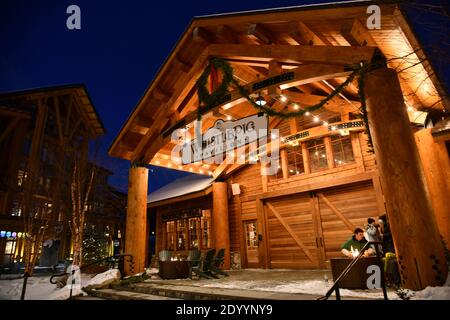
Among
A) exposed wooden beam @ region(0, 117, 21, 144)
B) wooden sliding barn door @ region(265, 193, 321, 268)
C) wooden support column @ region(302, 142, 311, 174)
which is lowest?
wooden sliding barn door @ region(265, 193, 321, 268)

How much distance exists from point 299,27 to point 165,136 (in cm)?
544

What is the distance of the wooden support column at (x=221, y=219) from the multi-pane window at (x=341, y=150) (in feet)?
15.6

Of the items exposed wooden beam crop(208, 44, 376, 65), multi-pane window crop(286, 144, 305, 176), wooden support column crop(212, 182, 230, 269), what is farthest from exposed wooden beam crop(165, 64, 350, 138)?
wooden support column crop(212, 182, 230, 269)

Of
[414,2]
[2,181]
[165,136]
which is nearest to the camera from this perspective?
[414,2]

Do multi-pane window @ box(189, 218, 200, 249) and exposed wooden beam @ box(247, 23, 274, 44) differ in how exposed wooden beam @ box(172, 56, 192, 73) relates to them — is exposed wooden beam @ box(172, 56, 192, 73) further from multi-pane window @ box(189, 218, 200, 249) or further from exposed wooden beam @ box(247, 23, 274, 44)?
multi-pane window @ box(189, 218, 200, 249)

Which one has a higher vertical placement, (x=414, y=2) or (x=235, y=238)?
(x=414, y=2)

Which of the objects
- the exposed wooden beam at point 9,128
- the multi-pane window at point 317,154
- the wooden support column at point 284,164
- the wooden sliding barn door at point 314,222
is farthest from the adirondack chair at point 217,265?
the exposed wooden beam at point 9,128

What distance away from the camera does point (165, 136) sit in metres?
9.60

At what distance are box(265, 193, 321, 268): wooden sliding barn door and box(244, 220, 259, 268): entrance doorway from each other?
25.3 inches

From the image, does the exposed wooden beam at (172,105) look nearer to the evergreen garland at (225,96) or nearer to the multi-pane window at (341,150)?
the evergreen garland at (225,96)

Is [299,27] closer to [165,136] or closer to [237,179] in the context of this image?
[165,136]

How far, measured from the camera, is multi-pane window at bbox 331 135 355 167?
31.6 feet

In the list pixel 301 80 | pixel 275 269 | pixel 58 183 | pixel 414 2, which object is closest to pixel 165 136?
pixel 301 80

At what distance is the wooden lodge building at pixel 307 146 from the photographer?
15.6 feet
